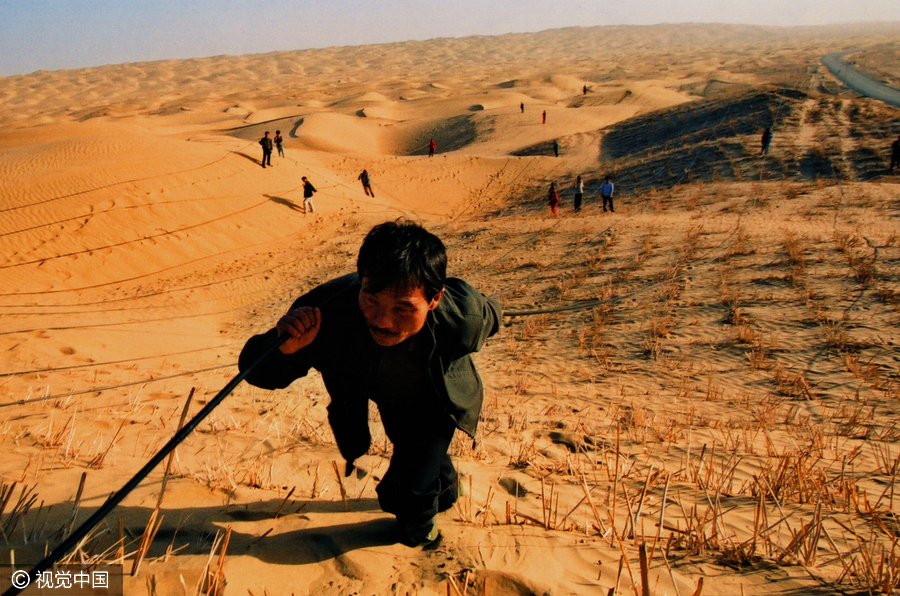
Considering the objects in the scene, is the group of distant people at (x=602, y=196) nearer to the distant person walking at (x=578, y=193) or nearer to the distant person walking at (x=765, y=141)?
the distant person walking at (x=578, y=193)

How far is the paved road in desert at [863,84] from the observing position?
32.3 m

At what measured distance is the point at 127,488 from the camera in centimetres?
163

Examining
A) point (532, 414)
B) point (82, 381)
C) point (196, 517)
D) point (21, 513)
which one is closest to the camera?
point (21, 513)

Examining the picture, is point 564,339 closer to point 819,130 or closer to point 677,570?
point 677,570

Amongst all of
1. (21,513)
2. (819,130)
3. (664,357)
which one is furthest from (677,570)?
(819,130)

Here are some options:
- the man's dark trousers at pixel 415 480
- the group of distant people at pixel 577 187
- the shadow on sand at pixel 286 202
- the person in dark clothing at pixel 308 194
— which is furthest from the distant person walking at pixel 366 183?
the man's dark trousers at pixel 415 480

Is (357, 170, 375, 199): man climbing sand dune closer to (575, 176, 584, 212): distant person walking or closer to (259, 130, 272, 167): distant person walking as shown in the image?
(259, 130, 272, 167): distant person walking

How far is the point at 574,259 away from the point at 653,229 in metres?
2.39

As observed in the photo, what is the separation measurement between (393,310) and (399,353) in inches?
10.9

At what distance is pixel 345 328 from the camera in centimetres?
226

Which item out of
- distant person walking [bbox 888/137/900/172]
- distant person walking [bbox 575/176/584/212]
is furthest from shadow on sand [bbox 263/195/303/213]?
distant person walking [bbox 888/137/900/172]

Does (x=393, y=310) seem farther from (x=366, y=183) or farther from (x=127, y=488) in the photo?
(x=366, y=183)

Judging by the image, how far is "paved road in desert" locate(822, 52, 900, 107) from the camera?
3233cm

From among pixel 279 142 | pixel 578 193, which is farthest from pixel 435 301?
pixel 279 142
